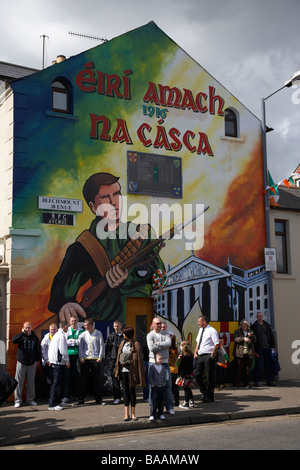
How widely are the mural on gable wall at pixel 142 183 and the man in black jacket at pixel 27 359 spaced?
942 millimetres

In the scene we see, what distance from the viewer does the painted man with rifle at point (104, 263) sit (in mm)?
14586

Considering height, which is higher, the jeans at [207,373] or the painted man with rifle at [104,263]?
the painted man with rifle at [104,263]

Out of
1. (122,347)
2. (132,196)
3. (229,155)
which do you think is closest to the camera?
(122,347)

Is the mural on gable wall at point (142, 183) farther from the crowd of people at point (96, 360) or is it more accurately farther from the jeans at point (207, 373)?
the jeans at point (207, 373)

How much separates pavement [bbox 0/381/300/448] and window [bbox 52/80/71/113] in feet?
24.5

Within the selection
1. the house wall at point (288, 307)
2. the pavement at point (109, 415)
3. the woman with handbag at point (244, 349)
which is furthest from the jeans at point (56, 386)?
the house wall at point (288, 307)

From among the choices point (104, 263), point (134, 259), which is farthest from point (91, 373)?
point (134, 259)

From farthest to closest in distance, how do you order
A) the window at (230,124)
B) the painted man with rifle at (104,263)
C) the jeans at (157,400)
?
the window at (230,124) < the painted man with rifle at (104,263) < the jeans at (157,400)

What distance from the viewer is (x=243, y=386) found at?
1623 centimetres

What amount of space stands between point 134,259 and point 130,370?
17.2 feet

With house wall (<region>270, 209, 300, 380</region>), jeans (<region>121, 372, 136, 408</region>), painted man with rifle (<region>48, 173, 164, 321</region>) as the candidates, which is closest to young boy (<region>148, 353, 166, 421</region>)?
jeans (<region>121, 372, 136, 408</region>)

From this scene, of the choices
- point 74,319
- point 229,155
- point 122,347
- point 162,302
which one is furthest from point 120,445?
point 229,155
